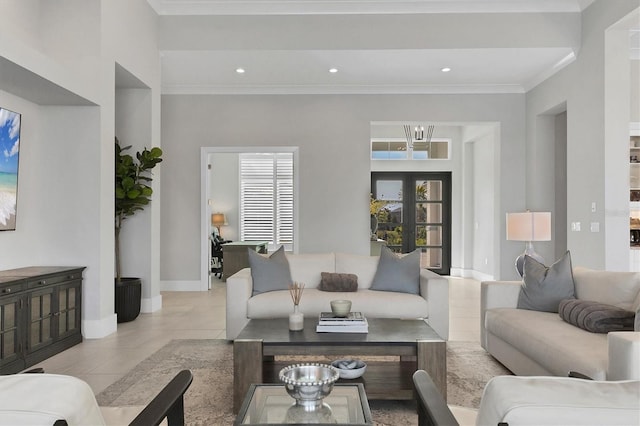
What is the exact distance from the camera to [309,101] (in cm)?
758

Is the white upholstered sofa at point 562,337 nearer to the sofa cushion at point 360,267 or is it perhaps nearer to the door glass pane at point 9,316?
the sofa cushion at point 360,267

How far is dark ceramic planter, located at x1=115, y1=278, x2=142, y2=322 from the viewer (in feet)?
17.1

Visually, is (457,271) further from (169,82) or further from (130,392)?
(130,392)

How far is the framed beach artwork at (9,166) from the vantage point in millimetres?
4047

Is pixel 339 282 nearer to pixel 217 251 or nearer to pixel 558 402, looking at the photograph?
pixel 558 402

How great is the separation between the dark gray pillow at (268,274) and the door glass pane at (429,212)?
19.5ft

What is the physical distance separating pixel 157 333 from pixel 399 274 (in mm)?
2527

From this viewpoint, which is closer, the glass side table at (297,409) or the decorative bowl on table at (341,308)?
the glass side table at (297,409)

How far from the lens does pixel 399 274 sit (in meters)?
4.47

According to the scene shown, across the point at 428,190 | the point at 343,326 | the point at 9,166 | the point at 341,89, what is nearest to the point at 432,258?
the point at 428,190

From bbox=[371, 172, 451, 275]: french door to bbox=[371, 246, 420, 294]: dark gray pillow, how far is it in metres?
5.29

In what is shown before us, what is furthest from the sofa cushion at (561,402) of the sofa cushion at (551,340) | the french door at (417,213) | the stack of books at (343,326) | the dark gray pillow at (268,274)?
the french door at (417,213)

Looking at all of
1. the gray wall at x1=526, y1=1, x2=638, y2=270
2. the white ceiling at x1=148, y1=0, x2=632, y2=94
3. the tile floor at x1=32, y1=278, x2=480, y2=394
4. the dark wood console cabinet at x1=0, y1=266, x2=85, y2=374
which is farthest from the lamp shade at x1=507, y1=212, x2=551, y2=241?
the dark wood console cabinet at x1=0, y1=266, x2=85, y2=374

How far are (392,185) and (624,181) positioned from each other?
5111mm
